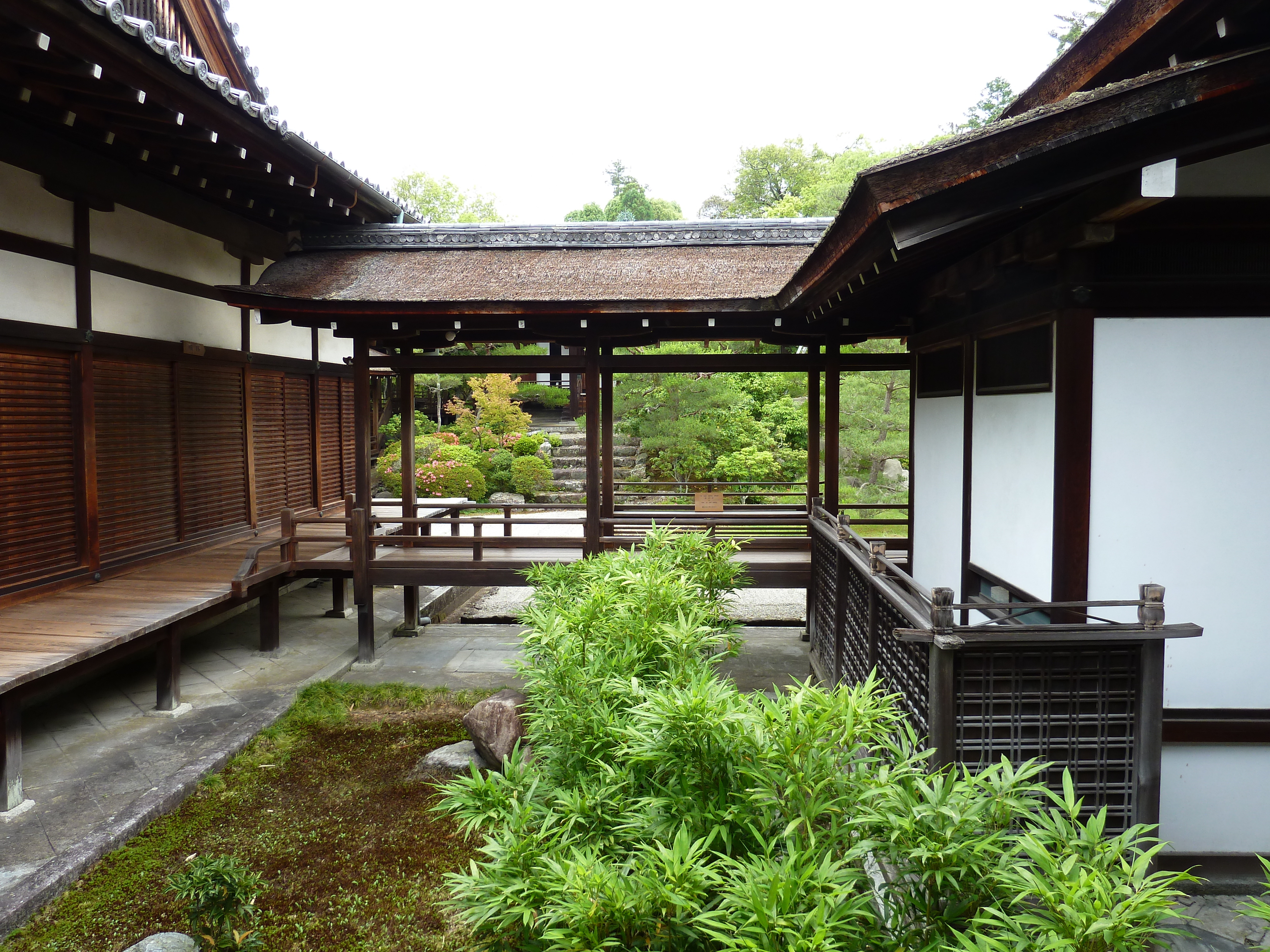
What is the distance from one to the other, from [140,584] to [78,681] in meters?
0.96

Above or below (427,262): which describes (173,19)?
above

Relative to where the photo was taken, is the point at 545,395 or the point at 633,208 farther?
the point at 633,208

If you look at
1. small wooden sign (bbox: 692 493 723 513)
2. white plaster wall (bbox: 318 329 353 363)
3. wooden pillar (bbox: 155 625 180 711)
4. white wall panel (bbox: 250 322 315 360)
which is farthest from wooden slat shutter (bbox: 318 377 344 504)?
small wooden sign (bbox: 692 493 723 513)

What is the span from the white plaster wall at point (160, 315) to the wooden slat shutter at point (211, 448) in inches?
15.5

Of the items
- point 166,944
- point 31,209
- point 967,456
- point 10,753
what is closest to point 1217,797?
point 967,456

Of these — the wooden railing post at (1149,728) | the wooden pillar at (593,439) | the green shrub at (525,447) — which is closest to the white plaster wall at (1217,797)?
the wooden railing post at (1149,728)

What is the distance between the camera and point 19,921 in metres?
4.00

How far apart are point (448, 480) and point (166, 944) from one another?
14.0 metres

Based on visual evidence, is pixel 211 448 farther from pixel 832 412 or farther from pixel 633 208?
pixel 633 208

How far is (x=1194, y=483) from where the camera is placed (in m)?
3.74

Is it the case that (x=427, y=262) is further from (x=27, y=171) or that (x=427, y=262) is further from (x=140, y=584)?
(x=140, y=584)

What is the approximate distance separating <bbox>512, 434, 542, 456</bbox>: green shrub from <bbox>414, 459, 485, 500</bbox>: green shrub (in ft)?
10.6

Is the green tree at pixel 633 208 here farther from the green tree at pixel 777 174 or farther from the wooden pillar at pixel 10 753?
the wooden pillar at pixel 10 753

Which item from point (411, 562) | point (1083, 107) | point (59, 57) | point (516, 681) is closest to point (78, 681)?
point (411, 562)
